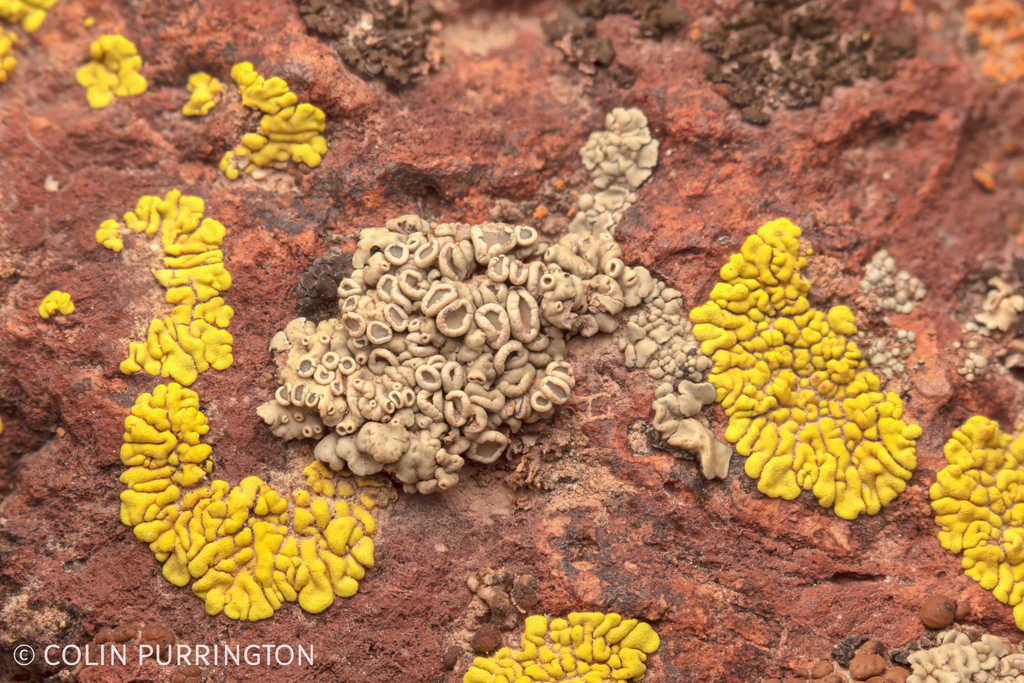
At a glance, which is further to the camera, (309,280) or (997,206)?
(997,206)

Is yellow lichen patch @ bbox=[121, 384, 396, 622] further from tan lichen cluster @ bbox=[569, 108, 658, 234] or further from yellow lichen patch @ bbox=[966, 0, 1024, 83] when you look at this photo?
yellow lichen patch @ bbox=[966, 0, 1024, 83]

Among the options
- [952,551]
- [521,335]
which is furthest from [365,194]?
[952,551]

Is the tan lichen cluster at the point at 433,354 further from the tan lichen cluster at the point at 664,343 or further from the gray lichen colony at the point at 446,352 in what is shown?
the tan lichen cluster at the point at 664,343

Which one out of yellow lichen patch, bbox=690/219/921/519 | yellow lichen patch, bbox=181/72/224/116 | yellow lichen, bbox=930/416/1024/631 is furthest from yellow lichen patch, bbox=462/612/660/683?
yellow lichen patch, bbox=181/72/224/116

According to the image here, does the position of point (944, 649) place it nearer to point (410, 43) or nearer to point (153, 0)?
point (410, 43)

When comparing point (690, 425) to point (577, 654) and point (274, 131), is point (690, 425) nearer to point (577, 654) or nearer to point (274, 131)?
point (577, 654)

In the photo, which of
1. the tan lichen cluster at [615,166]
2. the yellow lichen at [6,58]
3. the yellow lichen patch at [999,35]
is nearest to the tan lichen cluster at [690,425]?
the tan lichen cluster at [615,166]

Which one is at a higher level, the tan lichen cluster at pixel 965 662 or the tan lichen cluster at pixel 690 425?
the tan lichen cluster at pixel 690 425
